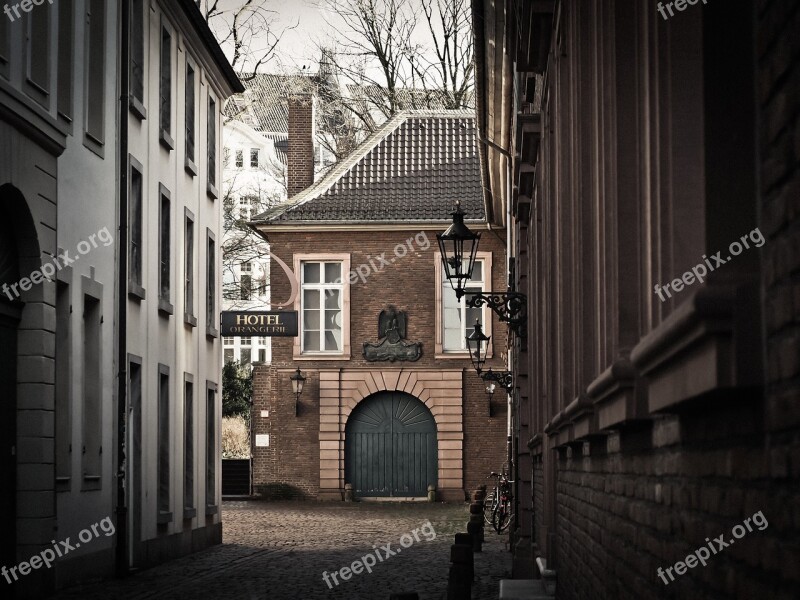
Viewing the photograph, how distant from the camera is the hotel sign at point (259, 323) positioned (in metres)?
24.5

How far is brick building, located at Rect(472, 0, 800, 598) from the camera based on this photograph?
214 centimetres

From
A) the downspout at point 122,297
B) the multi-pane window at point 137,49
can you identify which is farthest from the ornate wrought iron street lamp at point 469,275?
the multi-pane window at point 137,49

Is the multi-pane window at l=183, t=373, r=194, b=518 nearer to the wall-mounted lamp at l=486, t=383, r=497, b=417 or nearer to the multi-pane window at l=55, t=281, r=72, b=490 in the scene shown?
the multi-pane window at l=55, t=281, r=72, b=490

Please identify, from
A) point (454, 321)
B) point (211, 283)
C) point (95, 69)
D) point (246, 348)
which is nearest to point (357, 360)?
point (454, 321)

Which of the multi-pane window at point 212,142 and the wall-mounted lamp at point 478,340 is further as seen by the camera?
the multi-pane window at point 212,142

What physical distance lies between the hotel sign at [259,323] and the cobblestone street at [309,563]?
3.77 metres

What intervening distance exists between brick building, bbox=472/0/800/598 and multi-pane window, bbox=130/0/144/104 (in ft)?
40.2

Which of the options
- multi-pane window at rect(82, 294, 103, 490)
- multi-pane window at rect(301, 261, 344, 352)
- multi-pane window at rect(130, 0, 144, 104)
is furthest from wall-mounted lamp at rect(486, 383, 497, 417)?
multi-pane window at rect(82, 294, 103, 490)

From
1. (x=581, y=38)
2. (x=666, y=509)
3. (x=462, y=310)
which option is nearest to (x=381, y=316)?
(x=462, y=310)

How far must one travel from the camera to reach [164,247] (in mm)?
20578

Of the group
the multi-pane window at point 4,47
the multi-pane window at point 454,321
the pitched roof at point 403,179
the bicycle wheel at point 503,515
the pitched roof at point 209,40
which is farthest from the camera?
the pitched roof at point 403,179

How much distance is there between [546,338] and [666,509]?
7.11m

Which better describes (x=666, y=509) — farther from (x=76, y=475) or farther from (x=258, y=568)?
(x=258, y=568)

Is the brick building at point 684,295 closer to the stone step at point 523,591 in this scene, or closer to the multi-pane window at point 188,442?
the stone step at point 523,591
